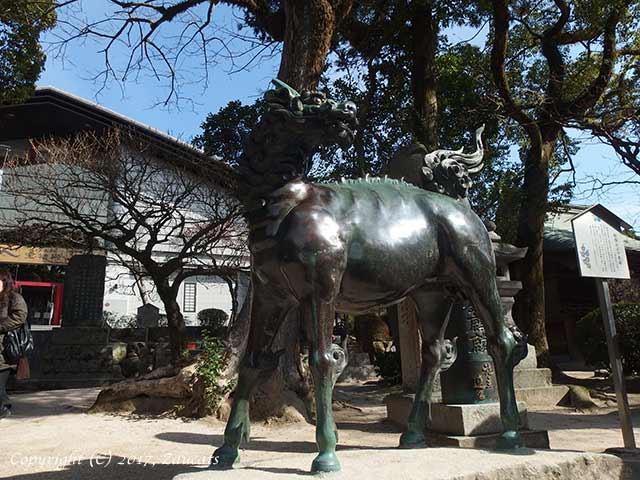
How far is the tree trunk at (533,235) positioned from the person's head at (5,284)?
10.0m

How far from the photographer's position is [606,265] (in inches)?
180

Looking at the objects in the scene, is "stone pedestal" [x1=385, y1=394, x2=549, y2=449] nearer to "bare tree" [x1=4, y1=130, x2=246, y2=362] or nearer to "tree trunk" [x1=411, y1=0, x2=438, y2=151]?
"bare tree" [x1=4, y1=130, x2=246, y2=362]

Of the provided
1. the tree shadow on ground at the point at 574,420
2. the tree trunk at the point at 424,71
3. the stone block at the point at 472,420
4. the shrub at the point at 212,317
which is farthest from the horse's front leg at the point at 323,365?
the shrub at the point at 212,317

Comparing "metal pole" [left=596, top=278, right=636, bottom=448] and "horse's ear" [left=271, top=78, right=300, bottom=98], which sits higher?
"horse's ear" [left=271, top=78, right=300, bottom=98]

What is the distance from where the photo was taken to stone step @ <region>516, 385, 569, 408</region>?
8.58m

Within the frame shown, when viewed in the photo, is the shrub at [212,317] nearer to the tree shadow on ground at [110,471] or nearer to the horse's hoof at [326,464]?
the tree shadow on ground at [110,471]

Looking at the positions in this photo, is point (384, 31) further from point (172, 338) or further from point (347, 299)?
point (347, 299)

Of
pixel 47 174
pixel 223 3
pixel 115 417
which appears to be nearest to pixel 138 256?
pixel 47 174

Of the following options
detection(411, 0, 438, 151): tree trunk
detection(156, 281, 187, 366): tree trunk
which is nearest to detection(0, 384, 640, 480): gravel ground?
detection(156, 281, 187, 366): tree trunk

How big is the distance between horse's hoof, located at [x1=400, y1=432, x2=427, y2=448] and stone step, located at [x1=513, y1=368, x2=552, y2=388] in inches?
250

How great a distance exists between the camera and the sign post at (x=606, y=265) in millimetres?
4488

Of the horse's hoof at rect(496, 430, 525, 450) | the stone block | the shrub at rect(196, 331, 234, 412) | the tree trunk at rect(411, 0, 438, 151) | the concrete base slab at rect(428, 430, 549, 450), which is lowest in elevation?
the concrete base slab at rect(428, 430, 549, 450)

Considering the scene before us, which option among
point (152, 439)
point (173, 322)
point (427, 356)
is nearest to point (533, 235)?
point (173, 322)

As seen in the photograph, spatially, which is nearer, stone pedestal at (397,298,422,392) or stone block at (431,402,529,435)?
stone block at (431,402,529,435)
